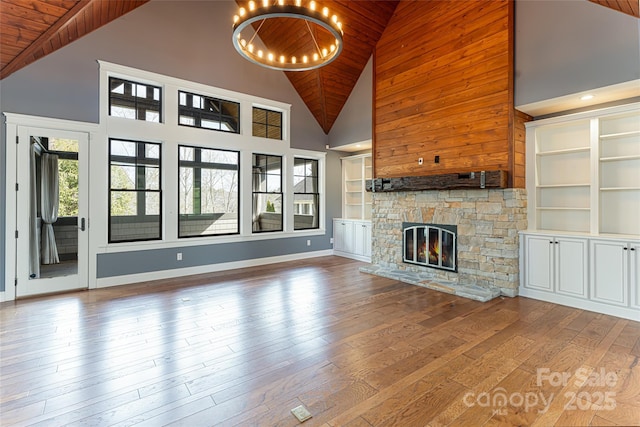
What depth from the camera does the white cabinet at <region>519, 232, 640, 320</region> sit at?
362cm

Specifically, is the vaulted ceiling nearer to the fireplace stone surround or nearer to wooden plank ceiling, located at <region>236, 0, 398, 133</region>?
wooden plank ceiling, located at <region>236, 0, 398, 133</region>

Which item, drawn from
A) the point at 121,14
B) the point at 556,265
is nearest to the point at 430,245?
the point at 556,265

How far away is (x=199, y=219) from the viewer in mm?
6047

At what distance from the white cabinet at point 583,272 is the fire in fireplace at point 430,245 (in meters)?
1.04

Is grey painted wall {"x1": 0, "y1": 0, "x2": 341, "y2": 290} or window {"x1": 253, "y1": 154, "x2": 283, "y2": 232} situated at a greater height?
grey painted wall {"x1": 0, "y1": 0, "x2": 341, "y2": 290}

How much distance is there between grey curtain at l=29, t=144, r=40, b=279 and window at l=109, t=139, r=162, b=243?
3.01 feet

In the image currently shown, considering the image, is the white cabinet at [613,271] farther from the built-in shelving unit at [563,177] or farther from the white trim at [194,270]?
the white trim at [194,270]

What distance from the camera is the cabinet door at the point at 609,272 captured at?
3654mm

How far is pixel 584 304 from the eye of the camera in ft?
12.9

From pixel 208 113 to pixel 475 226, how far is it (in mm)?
5403

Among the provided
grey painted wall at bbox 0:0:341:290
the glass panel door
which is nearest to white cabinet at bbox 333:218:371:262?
grey painted wall at bbox 0:0:341:290

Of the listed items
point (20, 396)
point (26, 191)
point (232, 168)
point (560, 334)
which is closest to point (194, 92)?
point (232, 168)

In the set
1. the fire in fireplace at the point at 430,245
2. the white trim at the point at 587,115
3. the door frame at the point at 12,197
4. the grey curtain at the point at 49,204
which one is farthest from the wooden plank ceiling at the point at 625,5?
the grey curtain at the point at 49,204

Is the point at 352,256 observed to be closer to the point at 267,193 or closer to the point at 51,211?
the point at 267,193
